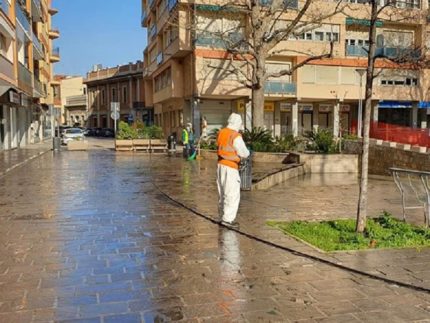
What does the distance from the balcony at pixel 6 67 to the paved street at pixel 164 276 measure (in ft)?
49.5

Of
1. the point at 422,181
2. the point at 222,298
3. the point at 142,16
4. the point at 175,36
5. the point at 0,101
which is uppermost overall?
the point at 142,16

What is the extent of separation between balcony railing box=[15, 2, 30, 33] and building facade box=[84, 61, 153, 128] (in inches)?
1025

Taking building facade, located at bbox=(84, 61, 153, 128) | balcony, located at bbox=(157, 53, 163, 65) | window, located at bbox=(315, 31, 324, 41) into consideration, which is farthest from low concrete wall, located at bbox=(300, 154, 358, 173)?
building facade, located at bbox=(84, 61, 153, 128)

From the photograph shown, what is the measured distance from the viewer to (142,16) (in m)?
55.4

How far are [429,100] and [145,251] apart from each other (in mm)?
38907

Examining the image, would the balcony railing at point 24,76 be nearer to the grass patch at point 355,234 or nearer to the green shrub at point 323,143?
the green shrub at point 323,143

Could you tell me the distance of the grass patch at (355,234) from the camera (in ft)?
19.5

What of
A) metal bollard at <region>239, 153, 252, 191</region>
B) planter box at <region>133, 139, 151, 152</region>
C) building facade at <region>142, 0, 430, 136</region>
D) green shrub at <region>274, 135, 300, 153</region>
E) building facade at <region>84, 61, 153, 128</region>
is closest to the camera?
metal bollard at <region>239, 153, 252, 191</region>

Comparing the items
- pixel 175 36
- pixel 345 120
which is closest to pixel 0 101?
pixel 175 36

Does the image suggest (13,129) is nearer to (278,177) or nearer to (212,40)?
(212,40)

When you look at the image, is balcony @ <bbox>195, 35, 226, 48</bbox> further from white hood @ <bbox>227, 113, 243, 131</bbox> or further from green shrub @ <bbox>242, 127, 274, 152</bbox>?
white hood @ <bbox>227, 113, 243, 131</bbox>

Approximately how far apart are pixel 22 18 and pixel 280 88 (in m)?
18.2

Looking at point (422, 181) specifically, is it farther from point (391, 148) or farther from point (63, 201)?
point (391, 148)

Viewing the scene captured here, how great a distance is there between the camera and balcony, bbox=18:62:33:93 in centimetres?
2717
